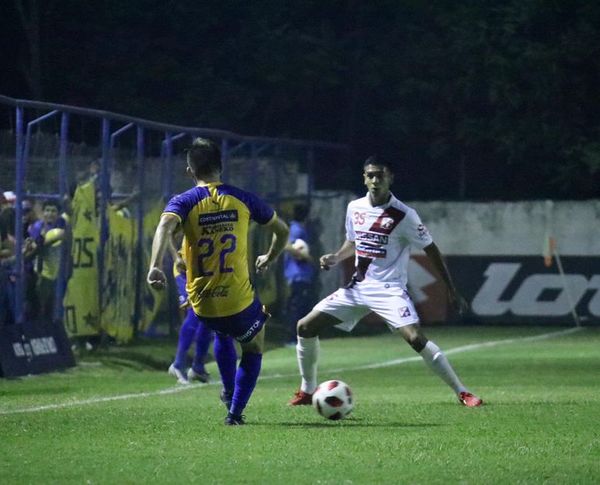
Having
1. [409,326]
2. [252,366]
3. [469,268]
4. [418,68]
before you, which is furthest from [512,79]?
[252,366]

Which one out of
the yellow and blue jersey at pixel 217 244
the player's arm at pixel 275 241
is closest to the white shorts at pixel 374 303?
the player's arm at pixel 275 241

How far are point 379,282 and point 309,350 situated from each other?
32.9 inches

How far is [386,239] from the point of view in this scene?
46.2 feet

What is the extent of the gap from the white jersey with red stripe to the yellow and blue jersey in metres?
2.65

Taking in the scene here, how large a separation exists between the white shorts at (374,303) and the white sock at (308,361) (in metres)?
0.30

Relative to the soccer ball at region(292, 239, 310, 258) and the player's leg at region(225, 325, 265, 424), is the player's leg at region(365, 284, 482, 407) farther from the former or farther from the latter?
the soccer ball at region(292, 239, 310, 258)

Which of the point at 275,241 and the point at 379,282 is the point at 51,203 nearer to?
the point at 379,282

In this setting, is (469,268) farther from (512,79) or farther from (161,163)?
(161,163)

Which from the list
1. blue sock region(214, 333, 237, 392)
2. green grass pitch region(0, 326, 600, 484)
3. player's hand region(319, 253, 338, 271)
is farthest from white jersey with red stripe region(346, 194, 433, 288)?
blue sock region(214, 333, 237, 392)

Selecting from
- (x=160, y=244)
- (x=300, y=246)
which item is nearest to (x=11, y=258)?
(x=160, y=244)

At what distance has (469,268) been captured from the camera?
29.9m

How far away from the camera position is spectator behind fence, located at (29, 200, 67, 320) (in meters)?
18.1

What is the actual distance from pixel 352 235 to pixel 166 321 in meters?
7.88

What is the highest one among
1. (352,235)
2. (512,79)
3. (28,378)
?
(512,79)
